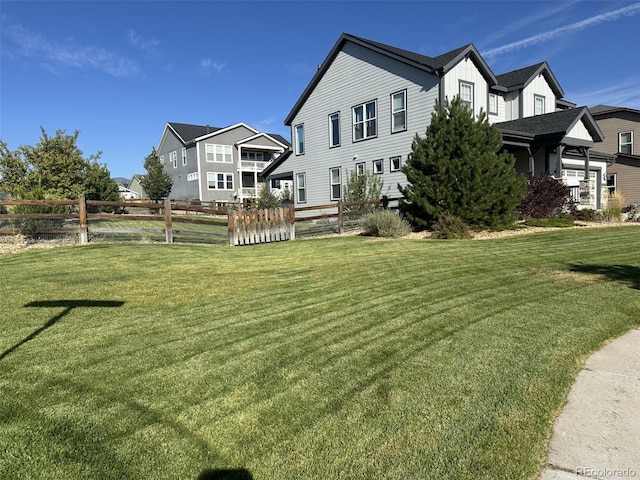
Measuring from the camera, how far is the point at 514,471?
7.29 feet

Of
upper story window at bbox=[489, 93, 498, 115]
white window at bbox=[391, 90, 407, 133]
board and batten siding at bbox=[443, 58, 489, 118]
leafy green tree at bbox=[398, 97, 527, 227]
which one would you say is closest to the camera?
leafy green tree at bbox=[398, 97, 527, 227]

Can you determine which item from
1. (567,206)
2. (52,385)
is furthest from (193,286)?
(567,206)

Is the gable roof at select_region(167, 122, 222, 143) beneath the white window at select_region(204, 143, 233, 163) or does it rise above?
above

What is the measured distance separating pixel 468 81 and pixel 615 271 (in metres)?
14.9

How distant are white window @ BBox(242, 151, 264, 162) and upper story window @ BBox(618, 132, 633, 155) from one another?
31408 mm

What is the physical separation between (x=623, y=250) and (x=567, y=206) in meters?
9.11

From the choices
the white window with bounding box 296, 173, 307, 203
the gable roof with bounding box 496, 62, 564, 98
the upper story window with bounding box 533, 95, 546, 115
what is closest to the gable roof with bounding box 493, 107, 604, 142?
the gable roof with bounding box 496, 62, 564, 98

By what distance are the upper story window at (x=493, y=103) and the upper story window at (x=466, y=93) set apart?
7.69 ft

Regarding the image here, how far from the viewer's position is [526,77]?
22531mm

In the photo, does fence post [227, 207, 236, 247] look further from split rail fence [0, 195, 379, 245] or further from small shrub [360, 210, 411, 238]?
small shrub [360, 210, 411, 238]

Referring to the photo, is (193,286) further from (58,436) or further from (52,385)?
(58,436)

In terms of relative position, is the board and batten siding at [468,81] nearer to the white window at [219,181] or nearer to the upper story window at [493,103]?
the upper story window at [493,103]

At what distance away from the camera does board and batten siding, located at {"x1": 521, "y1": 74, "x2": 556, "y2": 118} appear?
22.7 meters

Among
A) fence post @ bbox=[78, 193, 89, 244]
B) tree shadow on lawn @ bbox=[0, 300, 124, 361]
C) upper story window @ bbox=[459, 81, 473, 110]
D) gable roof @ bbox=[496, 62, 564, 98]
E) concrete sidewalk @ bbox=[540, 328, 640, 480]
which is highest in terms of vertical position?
gable roof @ bbox=[496, 62, 564, 98]
